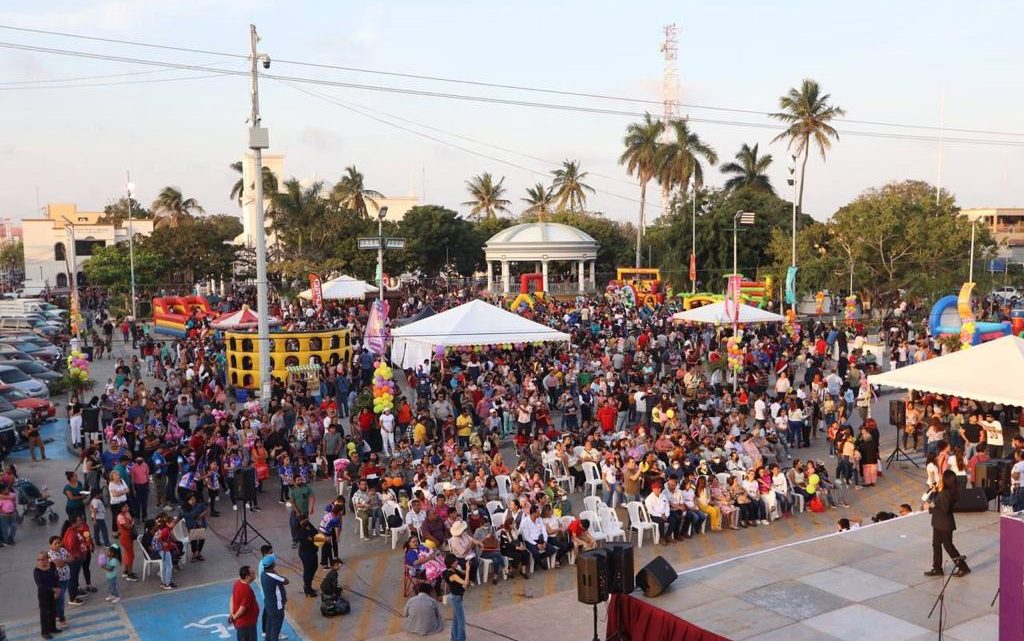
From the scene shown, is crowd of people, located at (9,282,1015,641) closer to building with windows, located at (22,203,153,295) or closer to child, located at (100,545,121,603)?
child, located at (100,545,121,603)

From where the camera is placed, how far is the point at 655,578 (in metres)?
10.3

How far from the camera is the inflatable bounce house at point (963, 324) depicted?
26.0 m

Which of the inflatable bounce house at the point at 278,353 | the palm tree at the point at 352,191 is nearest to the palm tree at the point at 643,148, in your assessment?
the palm tree at the point at 352,191

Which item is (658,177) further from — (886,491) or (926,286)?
(886,491)

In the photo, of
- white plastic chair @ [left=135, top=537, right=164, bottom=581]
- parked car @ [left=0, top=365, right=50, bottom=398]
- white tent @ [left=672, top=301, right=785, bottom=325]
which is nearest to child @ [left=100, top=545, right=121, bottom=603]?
white plastic chair @ [left=135, top=537, right=164, bottom=581]

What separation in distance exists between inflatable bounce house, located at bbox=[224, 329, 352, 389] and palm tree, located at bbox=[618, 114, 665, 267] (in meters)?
40.3

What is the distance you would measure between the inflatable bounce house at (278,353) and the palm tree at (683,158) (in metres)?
40.7

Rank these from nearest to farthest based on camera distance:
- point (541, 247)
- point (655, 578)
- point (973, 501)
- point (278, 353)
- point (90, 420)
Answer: point (655, 578) → point (973, 501) → point (90, 420) → point (278, 353) → point (541, 247)

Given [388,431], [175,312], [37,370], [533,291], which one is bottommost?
[388,431]

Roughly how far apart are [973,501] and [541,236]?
152ft

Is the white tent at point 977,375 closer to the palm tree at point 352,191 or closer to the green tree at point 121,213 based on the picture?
the palm tree at point 352,191

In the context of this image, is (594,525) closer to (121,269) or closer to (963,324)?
(963,324)

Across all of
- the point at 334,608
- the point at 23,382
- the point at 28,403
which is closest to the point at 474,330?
the point at 334,608

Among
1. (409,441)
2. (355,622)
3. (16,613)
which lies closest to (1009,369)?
(409,441)
